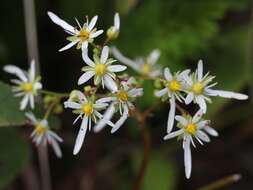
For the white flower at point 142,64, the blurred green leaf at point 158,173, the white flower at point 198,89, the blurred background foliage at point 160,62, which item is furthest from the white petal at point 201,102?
the blurred green leaf at point 158,173

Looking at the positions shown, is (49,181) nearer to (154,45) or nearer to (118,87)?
Answer: (154,45)

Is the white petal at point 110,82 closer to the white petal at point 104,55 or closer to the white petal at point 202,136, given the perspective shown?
the white petal at point 104,55

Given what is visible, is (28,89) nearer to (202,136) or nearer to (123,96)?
(123,96)

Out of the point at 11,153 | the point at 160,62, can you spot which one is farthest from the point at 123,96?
the point at 160,62

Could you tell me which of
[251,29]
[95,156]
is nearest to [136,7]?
[251,29]

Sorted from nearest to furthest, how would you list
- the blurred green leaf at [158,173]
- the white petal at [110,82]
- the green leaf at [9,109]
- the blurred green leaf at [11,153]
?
the white petal at [110,82], the green leaf at [9,109], the blurred green leaf at [11,153], the blurred green leaf at [158,173]

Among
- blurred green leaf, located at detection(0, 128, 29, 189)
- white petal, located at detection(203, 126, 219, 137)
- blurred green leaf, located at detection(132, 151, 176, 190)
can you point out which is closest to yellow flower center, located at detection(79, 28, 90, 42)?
white petal, located at detection(203, 126, 219, 137)
